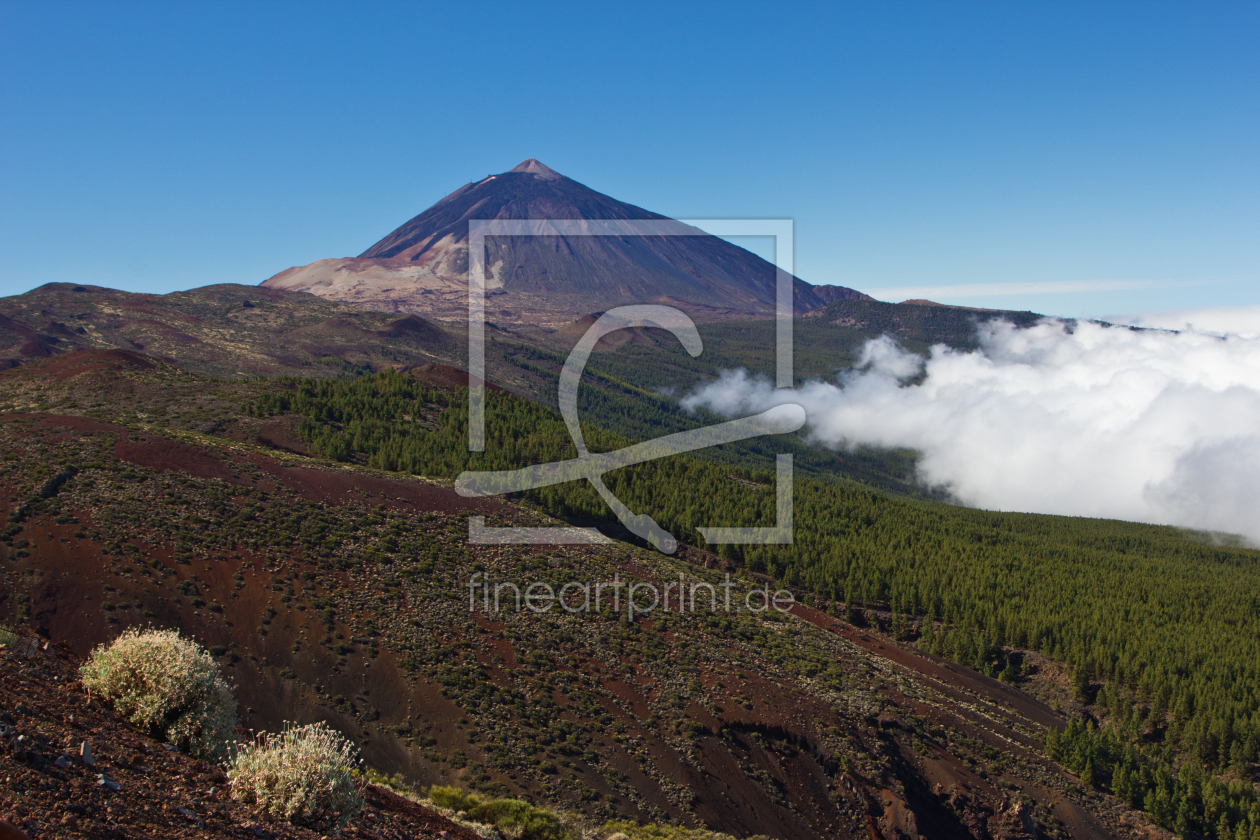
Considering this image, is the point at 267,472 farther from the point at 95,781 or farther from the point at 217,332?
the point at 217,332

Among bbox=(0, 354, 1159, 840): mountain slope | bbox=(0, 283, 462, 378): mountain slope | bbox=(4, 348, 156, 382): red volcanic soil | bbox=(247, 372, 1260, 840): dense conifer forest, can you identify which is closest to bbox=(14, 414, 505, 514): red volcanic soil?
bbox=(0, 354, 1159, 840): mountain slope

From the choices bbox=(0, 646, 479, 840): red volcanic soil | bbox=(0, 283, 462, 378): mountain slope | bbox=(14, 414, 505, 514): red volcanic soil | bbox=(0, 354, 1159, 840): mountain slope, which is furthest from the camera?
bbox=(0, 283, 462, 378): mountain slope

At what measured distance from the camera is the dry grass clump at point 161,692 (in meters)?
13.7

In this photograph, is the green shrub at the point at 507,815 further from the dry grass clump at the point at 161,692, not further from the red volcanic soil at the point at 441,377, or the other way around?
the red volcanic soil at the point at 441,377

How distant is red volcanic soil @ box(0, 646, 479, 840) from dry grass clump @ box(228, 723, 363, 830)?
9.1 inches

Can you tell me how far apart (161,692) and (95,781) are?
4014 millimetres

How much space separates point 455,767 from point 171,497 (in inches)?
971

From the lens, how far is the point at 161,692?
45.2 ft

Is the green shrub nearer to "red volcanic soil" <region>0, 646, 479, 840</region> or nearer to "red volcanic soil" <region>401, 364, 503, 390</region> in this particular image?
"red volcanic soil" <region>0, 646, 479, 840</region>

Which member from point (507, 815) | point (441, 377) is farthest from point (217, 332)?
point (507, 815)

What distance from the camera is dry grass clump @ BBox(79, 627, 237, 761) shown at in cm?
1372

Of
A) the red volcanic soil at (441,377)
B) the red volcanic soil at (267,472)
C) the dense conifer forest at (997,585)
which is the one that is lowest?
the dense conifer forest at (997,585)

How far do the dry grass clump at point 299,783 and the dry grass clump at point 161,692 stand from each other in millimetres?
1935

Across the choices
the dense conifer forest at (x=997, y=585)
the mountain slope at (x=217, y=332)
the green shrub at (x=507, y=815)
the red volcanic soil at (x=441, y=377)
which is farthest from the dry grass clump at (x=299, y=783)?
the mountain slope at (x=217, y=332)
